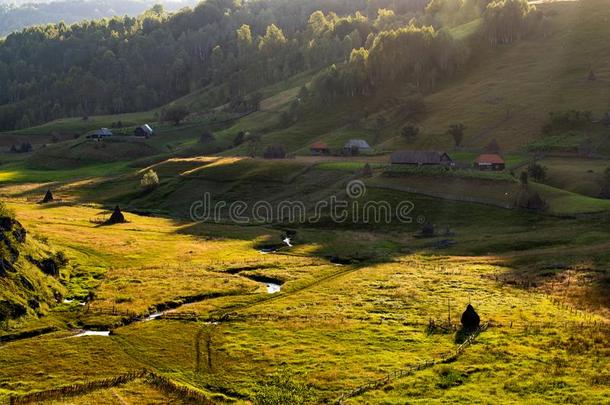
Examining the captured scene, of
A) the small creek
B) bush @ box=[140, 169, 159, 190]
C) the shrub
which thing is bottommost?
the shrub

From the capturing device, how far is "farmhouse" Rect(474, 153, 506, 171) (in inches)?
5714

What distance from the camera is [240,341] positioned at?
2414 inches

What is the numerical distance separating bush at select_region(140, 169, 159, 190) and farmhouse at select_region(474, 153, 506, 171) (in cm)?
8178

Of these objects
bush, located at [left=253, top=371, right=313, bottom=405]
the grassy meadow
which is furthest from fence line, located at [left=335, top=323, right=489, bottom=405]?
bush, located at [left=253, top=371, right=313, bottom=405]

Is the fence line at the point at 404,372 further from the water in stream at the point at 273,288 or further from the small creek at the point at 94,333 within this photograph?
the water in stream at the point at 273,288

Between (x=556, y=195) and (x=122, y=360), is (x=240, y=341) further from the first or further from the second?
(x=556, y=195)

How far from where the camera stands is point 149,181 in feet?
528

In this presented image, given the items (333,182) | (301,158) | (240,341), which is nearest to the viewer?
(240,341)

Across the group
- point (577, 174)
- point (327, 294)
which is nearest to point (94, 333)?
point (327, 294)

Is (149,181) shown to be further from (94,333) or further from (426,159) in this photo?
(94,333)

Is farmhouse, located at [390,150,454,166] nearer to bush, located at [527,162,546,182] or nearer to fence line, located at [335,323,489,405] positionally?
bush, located at [527,162,546,182]

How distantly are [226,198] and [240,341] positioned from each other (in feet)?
297

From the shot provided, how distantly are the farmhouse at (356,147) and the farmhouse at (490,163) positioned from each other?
42351 millimetres

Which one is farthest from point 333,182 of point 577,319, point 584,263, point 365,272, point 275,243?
point 577,319
